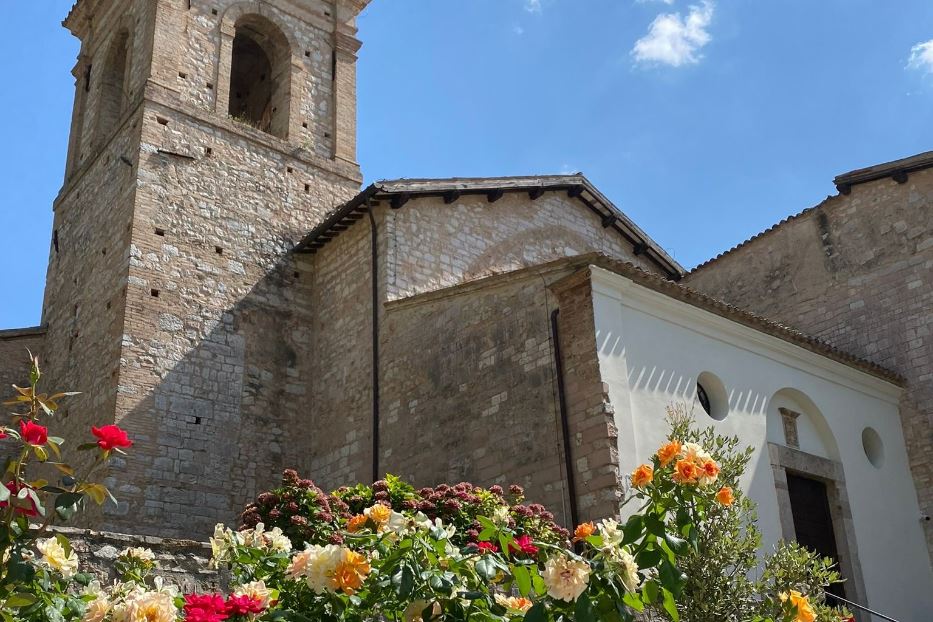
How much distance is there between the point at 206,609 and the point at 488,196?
12.3 metres

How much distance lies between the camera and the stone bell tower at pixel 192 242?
1303 cm

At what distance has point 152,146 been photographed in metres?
14.8

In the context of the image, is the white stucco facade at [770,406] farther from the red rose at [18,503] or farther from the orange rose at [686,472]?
the red rose at [18,503]

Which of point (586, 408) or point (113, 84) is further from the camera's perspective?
point (113, 84)

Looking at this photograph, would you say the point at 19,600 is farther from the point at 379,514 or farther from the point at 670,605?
the point at 670,605

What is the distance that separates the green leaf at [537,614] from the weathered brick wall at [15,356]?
13095mm

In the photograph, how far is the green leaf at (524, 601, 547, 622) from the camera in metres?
3.69

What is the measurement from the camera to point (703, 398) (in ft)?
37.6

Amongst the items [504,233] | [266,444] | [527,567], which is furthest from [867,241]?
[527,567]

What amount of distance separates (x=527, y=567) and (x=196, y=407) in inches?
393

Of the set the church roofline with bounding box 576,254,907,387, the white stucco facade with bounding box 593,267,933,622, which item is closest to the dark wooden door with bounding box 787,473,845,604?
the white stucco facade with bounding box 593,267,933,622

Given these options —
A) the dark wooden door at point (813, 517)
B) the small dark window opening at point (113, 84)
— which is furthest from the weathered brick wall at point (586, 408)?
the small dark window opening at point (113, 84)

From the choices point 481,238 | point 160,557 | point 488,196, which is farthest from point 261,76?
point 160,557

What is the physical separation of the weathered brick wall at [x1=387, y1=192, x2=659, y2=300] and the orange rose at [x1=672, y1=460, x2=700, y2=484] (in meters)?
9.50
